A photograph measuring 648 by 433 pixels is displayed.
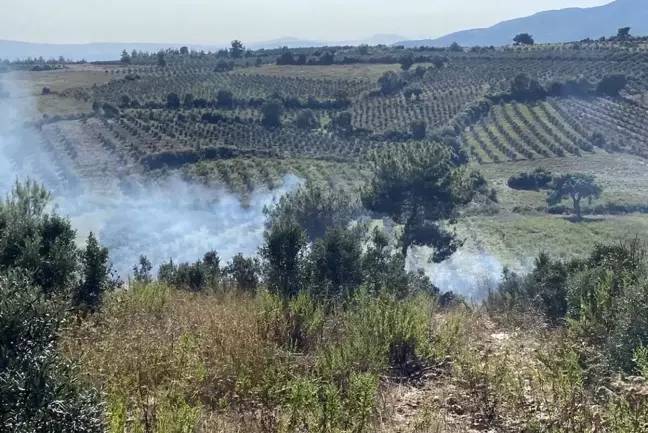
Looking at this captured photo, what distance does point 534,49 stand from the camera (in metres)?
78.1

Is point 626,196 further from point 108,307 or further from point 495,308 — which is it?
point 108,307

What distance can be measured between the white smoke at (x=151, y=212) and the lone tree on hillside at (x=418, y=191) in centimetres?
630

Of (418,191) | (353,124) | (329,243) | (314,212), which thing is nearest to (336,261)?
(329,243)

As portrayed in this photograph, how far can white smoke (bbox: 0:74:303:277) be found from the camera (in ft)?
91.6

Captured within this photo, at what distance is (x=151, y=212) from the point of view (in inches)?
1297

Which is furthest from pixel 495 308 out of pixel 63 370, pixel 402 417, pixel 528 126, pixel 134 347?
pixel 528 126

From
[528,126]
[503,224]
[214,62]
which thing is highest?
[214,62]

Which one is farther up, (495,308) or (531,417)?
(531,417)

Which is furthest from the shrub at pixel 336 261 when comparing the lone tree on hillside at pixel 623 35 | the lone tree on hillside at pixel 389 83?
the lone tree on hillside at pixel 623 35

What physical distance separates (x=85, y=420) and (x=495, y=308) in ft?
29.0

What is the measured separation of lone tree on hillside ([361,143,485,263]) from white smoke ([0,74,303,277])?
20.7 feet

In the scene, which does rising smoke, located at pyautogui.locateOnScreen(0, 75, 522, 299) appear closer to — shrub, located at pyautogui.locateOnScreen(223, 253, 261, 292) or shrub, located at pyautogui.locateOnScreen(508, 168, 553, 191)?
shrub, located at pyautogui.locateOnScreen(223, 253, 261, 292)

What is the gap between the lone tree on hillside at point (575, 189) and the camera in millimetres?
38156

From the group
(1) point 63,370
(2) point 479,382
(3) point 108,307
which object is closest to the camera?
(1) point 63,370
